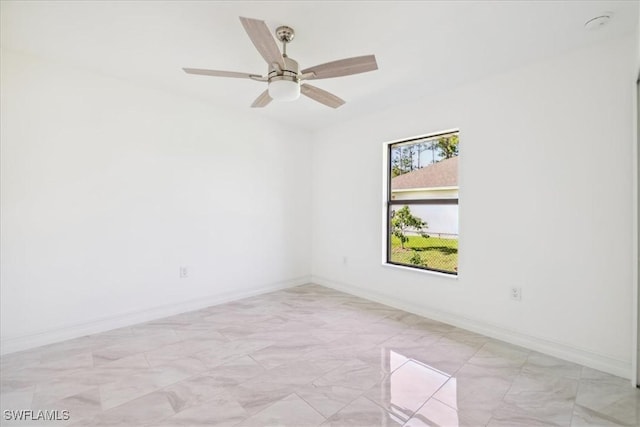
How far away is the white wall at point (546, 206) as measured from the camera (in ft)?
6.97

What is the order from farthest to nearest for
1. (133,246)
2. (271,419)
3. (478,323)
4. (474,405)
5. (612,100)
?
(133,246) < (478,323) < (612,100) < (474,405) < (271,419)

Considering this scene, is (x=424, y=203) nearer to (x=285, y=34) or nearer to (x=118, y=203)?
(x=285, y=34)

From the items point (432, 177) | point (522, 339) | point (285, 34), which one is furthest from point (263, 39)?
point (522, 339)

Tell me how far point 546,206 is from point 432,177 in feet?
3.84

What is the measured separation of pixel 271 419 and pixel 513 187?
2.68m

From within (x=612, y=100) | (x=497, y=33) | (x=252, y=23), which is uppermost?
(x=497, y=33)

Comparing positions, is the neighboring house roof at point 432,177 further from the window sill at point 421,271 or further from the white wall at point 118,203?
the white wall at point 118,203

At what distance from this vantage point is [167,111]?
3223 mm

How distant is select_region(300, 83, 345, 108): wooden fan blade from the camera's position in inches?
90.3

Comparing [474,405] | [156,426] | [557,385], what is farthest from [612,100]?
[156,426]

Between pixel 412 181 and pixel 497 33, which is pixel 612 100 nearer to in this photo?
pixel 497 33

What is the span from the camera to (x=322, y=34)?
2127 millimetres

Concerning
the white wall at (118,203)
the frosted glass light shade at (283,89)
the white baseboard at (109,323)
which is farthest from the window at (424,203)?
the white baseboard at (109,323)

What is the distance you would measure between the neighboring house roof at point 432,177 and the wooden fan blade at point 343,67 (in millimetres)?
1704
